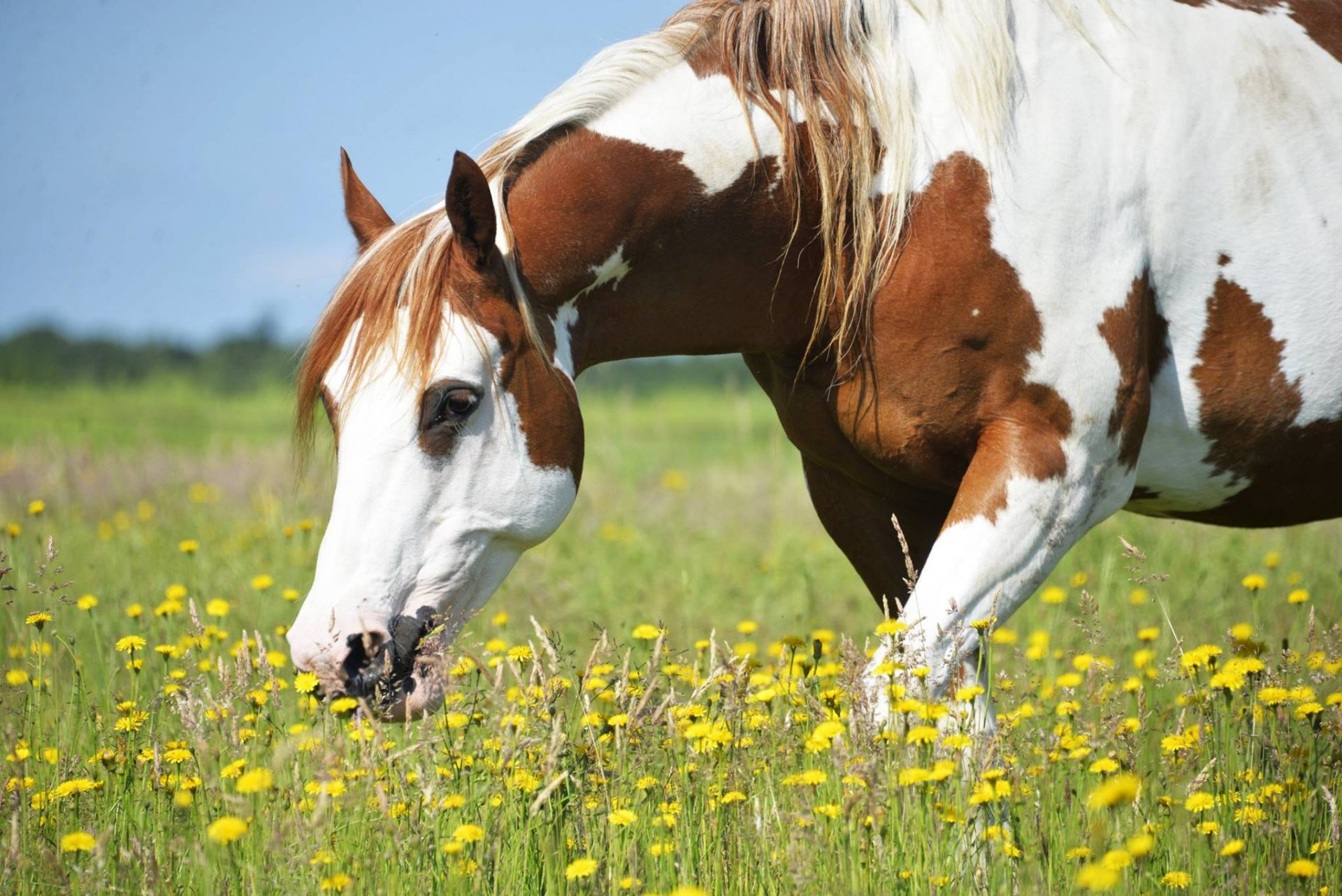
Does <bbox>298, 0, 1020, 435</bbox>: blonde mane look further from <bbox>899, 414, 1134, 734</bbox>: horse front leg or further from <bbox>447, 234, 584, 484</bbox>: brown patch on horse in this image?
<bbox>899, 414, 1134, 734</bbox>: horse front leg

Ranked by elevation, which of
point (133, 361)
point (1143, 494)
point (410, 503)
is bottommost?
point (410, 503)

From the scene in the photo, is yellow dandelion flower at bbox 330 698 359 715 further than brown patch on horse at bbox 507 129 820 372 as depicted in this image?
No

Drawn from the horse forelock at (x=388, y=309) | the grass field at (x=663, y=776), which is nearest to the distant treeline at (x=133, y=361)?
the grass field at (x=663, y=776)

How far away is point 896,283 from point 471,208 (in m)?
1.02

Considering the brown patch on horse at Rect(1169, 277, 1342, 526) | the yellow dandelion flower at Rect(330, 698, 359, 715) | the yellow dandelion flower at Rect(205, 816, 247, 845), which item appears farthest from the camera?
the brown patch on horse at Rect(1169, 277, 1342, 526)

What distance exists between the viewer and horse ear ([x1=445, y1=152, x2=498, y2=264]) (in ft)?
8.38

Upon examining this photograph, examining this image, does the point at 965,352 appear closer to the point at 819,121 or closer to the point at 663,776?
the point at 819,121

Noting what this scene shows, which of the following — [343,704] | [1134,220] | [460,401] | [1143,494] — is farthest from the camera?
[1143,494]

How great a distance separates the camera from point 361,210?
3.09 meters

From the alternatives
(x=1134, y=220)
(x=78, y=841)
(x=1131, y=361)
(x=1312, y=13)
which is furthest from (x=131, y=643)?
(x=1312, y=13)

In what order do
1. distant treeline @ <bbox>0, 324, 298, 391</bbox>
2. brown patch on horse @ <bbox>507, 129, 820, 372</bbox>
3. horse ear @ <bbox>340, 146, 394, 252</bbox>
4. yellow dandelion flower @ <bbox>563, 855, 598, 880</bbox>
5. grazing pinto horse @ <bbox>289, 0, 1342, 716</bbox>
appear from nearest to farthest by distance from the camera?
1. yellow dandelion flower @ <bbox>563, 855, 598, 880</bbox>
2. grazing pinto horse @ <bbox>289, 0, 1342, 716</bbox>
3. brown patch on horse @ <bbox>507, 129, 820, 372</bbox>
4. horse ear @ <bbox>340, 146, 394, 252</bbox>
5. distant treeline @ <bbox>0, 324, 298, 391</bbox>

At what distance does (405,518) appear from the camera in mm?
2596

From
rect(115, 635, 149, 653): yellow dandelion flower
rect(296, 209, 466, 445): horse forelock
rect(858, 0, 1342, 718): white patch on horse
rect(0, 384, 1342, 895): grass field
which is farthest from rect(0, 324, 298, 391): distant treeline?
rect(858, 0, 1342, 718): white patch on horse

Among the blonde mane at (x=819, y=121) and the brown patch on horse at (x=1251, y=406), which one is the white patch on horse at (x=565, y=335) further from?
the brown patch on horse at (x=1251, y=406)
